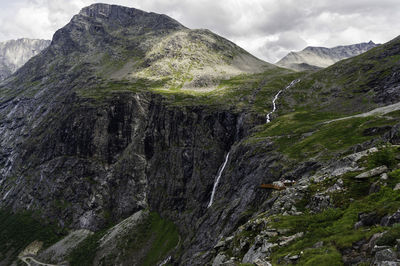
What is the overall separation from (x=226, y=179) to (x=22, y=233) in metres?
155

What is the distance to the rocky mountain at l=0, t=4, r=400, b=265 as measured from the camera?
24328 mm

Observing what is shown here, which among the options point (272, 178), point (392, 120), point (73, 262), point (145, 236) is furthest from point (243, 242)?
point (73, 262)

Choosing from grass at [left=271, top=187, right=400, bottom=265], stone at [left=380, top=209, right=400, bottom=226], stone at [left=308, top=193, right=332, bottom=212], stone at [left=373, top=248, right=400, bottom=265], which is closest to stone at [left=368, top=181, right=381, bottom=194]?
grass at [left=271, top=187, right=400, bottom=265]

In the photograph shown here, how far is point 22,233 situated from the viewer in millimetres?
172750

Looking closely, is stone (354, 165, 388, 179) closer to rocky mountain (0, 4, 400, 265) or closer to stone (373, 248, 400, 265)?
rocky mountain (0, 4, 400, 265)

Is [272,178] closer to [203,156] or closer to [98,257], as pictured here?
[203,156]

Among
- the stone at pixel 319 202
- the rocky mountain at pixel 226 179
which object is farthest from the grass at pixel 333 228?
the stone at pixel 319 202

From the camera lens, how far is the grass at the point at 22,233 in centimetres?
16512

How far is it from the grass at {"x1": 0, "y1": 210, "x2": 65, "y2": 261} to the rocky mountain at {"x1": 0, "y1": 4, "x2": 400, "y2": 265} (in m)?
0.78

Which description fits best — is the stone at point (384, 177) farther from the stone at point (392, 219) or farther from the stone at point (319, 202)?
the stone at point (392, 219)

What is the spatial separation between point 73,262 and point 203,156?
90248 millimetres

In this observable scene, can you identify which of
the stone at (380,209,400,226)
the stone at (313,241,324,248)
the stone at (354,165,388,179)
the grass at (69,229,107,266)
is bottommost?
the grass at (69,229,107,266)

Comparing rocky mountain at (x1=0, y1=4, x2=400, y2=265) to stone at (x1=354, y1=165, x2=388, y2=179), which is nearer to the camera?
rocky mountain at (x1=0, y1=4, x2=400, y2=265)

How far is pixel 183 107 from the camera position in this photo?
545ft
